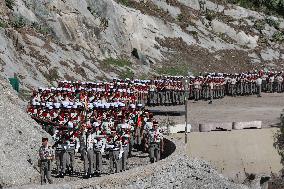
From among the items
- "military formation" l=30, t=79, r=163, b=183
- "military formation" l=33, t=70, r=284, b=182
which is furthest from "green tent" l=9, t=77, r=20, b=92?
"military formation" l=30, t=79, r=163, b=183

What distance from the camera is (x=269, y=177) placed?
98.2 feet

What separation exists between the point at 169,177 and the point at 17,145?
17.9ft

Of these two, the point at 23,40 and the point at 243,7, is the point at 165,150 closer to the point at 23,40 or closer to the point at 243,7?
the point at 23,40

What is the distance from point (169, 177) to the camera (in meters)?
21.3

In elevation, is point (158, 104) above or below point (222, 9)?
below

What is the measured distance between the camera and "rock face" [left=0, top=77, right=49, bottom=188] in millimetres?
20017

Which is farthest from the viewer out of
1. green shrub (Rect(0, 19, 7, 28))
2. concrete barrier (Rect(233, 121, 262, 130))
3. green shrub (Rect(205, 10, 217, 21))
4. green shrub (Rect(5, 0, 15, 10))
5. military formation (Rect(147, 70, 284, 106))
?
green shrub (Rect(205, 10, 217, 21))

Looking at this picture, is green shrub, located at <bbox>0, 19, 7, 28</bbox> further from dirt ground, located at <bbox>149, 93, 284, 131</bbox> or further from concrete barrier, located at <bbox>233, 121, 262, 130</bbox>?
concrete barrier, located at <bbox>233, 121, 262, 130</bbox>

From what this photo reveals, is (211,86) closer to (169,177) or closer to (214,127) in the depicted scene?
(214,127)

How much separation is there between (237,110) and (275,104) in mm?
5006

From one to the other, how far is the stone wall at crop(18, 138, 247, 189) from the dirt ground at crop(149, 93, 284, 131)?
40.8 feet

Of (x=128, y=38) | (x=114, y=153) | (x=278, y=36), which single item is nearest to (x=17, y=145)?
(x=114, y=153)

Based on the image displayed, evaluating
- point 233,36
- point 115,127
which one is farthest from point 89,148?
point 233,36

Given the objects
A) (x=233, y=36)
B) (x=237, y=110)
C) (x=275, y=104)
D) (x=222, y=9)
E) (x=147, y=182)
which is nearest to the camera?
(x=147, y=182)
